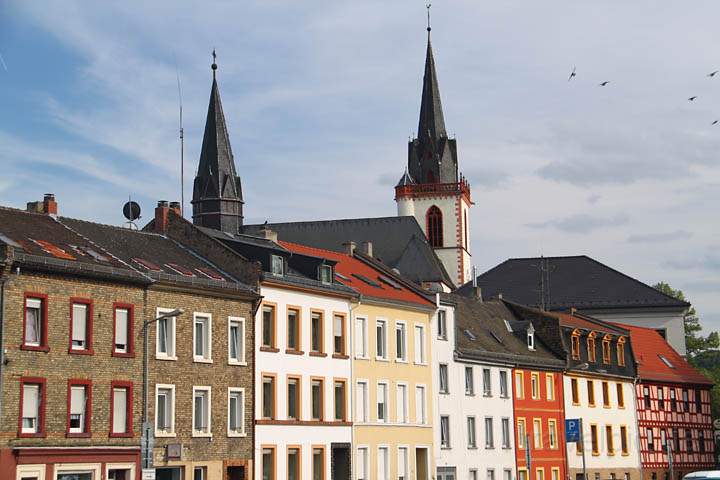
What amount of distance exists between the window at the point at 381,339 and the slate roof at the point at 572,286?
48904 millimetres

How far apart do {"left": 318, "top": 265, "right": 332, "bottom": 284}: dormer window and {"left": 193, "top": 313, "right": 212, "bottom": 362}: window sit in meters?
8.13

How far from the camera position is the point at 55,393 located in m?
45.1

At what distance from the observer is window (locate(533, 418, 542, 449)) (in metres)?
74.7

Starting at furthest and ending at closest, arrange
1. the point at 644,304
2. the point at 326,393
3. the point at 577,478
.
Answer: the point at 644,304
the point at 577,478
the point at 326,393

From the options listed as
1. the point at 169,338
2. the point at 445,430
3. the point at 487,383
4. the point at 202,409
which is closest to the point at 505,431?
the point at 487,383

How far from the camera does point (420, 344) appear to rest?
6619cm

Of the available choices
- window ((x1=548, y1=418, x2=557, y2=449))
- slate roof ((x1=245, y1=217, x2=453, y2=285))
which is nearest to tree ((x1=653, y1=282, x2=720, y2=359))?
slate roof ((x1=245, y1=217, x2=453, y2=285))

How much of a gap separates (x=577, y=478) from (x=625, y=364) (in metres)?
10.8

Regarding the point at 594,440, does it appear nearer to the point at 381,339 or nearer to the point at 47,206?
the point at 381,339

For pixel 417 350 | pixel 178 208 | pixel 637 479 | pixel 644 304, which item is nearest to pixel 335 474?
pixel 417 350

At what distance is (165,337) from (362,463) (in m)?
14.2

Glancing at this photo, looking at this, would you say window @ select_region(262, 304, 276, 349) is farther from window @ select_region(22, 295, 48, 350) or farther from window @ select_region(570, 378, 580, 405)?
window @ select_region(570, 378, 580, 405)

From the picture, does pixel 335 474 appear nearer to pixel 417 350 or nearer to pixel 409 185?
pixel 417 350

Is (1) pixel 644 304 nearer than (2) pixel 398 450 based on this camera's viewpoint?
No
